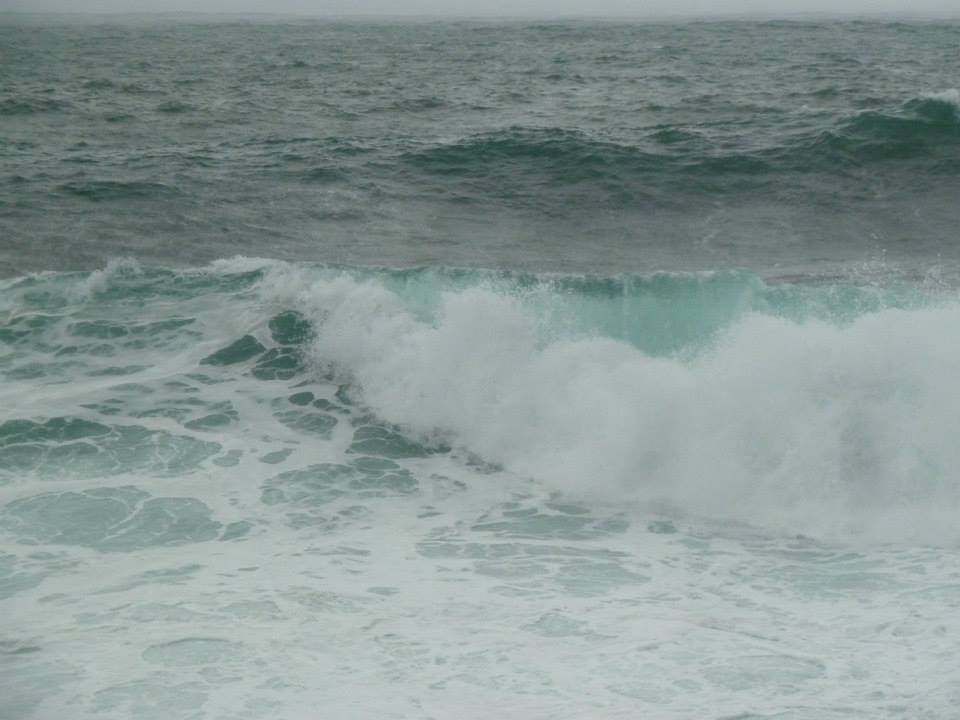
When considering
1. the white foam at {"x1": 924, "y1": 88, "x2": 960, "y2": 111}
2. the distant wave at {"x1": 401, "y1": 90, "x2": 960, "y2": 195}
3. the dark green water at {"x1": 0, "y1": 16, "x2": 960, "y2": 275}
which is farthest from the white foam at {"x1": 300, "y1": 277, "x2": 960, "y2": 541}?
the white foam at {"x1": 924, "y1": 88, "x2": 960, "y2": 111}

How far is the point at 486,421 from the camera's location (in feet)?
32.3

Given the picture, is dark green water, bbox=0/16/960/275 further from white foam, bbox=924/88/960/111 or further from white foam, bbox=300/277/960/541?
white foam, bbox=300/277/960/541

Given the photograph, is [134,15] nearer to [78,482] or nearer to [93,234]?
[93,234]

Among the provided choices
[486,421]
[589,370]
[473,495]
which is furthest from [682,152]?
[473,495]

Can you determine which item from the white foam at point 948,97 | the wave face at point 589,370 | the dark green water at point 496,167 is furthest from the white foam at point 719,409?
the white foam at point 948,97

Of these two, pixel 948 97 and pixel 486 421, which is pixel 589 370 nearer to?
pixel 486 421

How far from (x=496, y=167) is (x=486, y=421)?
27.7 ft

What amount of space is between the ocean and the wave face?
0.12ft

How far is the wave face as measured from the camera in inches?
341

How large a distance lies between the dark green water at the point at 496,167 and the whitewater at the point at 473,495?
185 cm

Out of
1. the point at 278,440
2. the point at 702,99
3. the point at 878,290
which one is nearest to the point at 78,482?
the point at 278,440

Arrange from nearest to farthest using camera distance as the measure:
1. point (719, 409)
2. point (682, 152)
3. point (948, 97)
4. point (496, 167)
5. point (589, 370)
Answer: point (719, 409) → point (589, 370) → point (496, 167) → point (682, 152) → point (948, 97)

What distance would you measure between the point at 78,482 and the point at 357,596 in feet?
9.99

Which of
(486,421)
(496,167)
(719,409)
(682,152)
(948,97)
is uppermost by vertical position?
(948,97)
